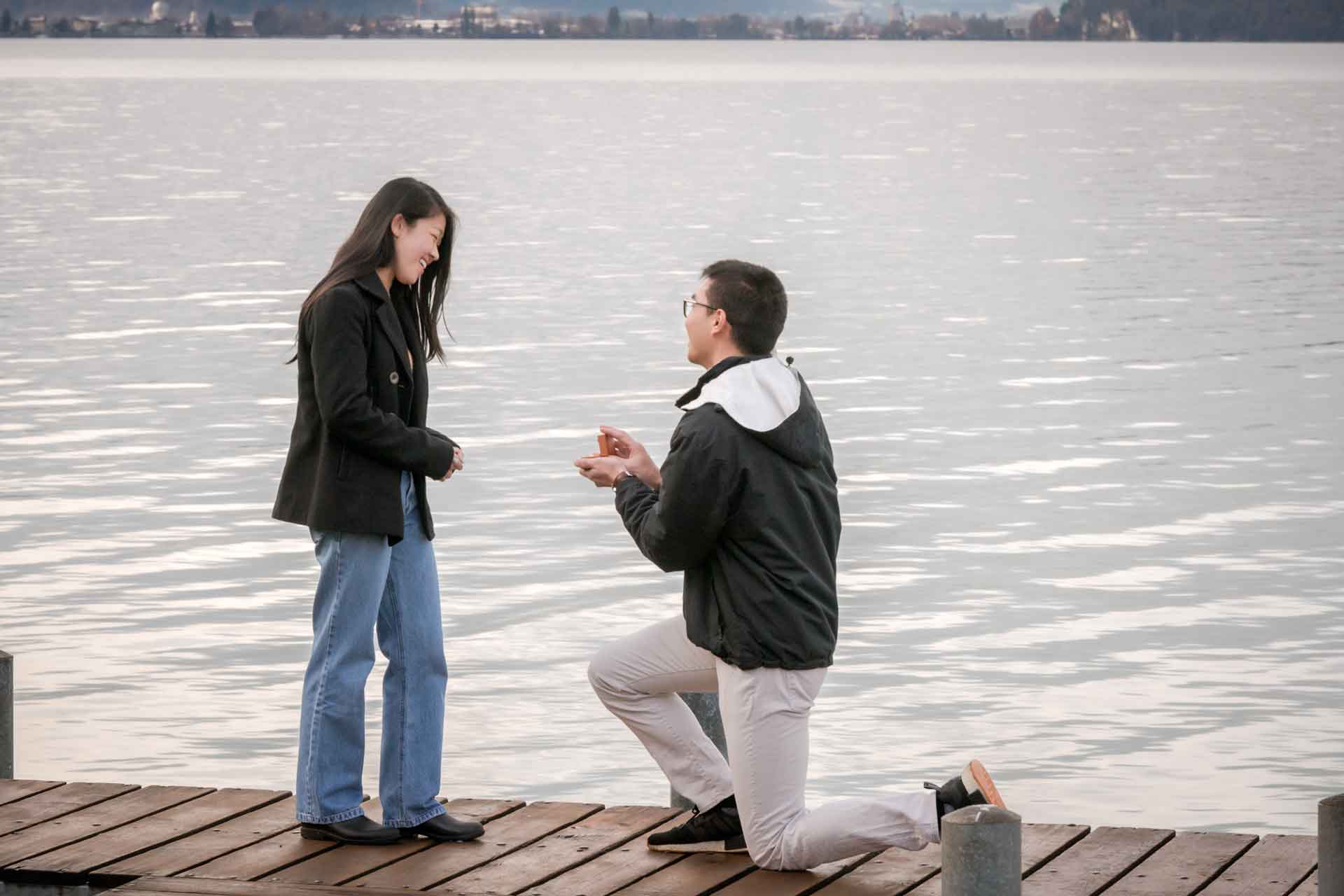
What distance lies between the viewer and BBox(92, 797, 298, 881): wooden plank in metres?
6.03

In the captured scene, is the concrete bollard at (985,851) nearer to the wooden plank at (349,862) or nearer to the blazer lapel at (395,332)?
the wooden plank at (349,862)

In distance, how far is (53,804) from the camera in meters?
6.68

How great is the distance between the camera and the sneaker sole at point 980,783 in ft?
18.8

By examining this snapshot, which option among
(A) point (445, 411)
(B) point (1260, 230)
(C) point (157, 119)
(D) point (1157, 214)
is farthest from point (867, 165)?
(A) point (445, 411)

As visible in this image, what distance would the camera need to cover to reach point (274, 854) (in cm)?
614

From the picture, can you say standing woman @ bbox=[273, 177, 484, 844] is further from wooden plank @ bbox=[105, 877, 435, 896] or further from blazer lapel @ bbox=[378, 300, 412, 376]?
wooden plank @ bbox=[105, 877, 435, 896]

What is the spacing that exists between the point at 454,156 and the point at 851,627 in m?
47.4

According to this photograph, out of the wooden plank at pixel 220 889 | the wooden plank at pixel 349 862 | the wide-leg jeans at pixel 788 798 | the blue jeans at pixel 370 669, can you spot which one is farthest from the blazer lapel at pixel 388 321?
the wooden plank at pixel 220 889

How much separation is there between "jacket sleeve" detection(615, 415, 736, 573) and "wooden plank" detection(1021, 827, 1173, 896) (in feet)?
3.85

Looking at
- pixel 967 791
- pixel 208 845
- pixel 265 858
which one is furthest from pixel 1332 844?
Result: pixel 208 845

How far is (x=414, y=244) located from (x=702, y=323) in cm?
82

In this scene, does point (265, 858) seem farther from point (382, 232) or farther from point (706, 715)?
point (382, 232)

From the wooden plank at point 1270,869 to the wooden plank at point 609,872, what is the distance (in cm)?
138

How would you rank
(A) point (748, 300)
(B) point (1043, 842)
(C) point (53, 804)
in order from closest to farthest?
(A) point (748, 300) → (B) point (1043, 842) → (C) point (53, 804)
